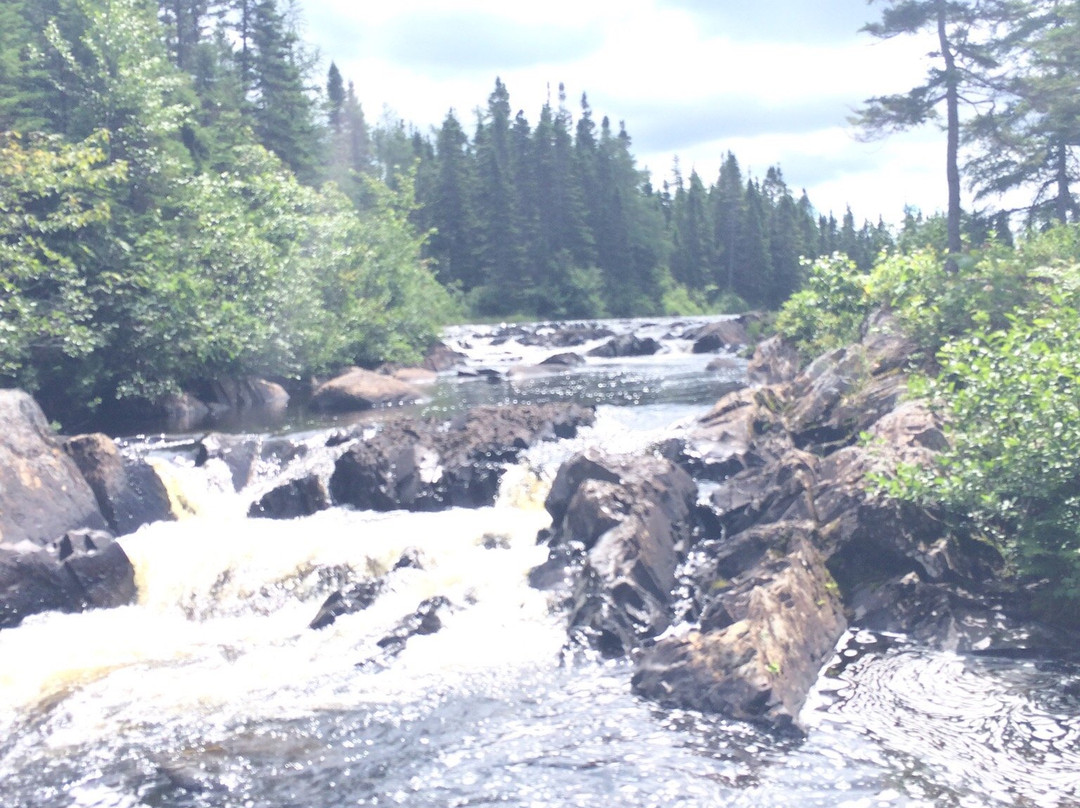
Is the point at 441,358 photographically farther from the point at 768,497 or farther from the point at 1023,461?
the point at 1023,461

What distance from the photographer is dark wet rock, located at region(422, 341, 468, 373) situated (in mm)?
35188

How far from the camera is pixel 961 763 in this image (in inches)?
287

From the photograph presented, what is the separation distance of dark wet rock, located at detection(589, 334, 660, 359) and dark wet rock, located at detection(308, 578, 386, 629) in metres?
27.6

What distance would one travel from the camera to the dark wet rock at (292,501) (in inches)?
630

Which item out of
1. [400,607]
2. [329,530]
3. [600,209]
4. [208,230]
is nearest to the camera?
[400,607]

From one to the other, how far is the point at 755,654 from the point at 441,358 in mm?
29379

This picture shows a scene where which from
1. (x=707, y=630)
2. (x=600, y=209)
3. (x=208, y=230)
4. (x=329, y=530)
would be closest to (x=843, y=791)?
(x=707, y=630)

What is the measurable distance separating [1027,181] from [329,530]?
21.9m

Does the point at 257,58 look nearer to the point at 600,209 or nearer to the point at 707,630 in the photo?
the point at 600,209

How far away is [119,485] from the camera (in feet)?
49.0

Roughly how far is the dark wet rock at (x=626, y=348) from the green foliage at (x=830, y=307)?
15215 mm

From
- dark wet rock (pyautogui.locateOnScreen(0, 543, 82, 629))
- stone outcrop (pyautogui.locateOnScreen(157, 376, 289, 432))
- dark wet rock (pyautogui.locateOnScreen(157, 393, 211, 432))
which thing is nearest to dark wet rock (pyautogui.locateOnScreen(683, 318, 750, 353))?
stone outcrop (pyautogui.locateOnScreen(157, 376, 289, 432))

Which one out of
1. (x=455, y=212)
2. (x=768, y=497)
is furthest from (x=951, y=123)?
(x=455, y=212)

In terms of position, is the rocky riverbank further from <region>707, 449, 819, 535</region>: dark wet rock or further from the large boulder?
the large boulder
